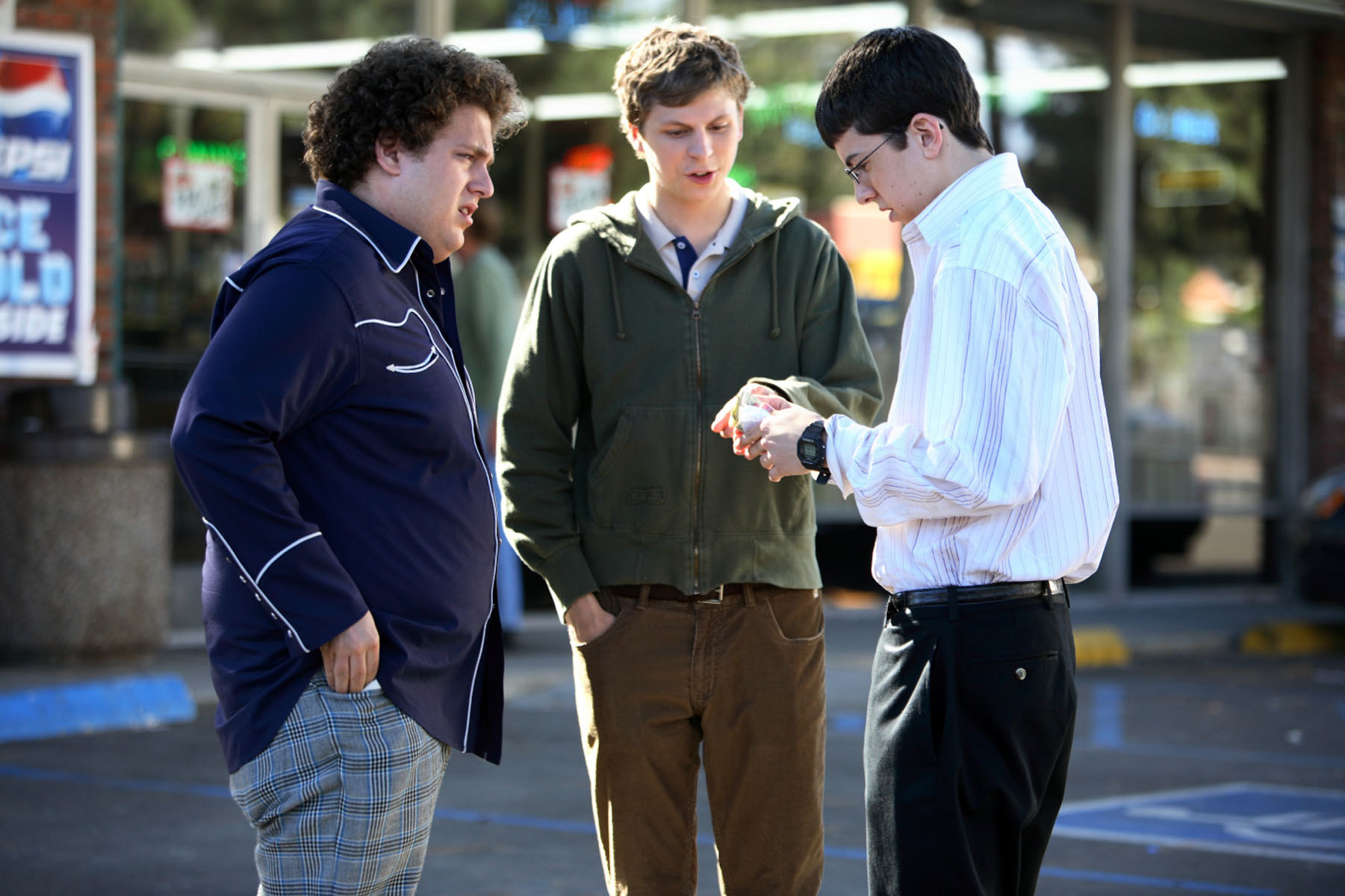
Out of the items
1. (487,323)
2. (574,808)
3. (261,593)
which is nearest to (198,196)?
(487,323)

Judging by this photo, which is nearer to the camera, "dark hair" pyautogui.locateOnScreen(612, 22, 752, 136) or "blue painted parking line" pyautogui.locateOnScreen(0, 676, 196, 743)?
"dark hair" pyautogui.locateOnScreen(612, 22, 752, 136)

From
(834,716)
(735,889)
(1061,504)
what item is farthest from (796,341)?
(834,716)

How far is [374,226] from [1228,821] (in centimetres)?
458

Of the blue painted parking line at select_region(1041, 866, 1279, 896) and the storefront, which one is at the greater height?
the storefront

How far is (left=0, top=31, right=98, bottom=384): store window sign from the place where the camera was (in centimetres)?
840

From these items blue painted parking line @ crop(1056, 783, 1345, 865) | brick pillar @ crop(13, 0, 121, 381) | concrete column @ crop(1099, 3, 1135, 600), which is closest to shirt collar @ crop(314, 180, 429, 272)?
blue painted parking line @ crop(1056, 783, 1345, 865)

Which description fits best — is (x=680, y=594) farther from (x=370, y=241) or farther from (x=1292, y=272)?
(x=1292, y=272)

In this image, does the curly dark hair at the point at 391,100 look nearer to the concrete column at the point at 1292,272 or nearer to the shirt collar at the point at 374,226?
the shirt collar at the point at 374,226

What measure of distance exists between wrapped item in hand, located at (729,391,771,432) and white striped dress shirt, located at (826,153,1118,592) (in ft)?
0.64

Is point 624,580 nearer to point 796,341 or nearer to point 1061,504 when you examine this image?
point 796,341

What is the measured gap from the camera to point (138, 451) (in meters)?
8.21

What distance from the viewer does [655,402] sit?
3604mm

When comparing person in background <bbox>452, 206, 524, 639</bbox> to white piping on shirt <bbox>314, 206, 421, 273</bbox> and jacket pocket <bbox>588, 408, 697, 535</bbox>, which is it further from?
white piping on shirt <bbox>314, 206, 421, 273</bbox>

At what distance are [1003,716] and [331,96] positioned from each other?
160 centimetres
